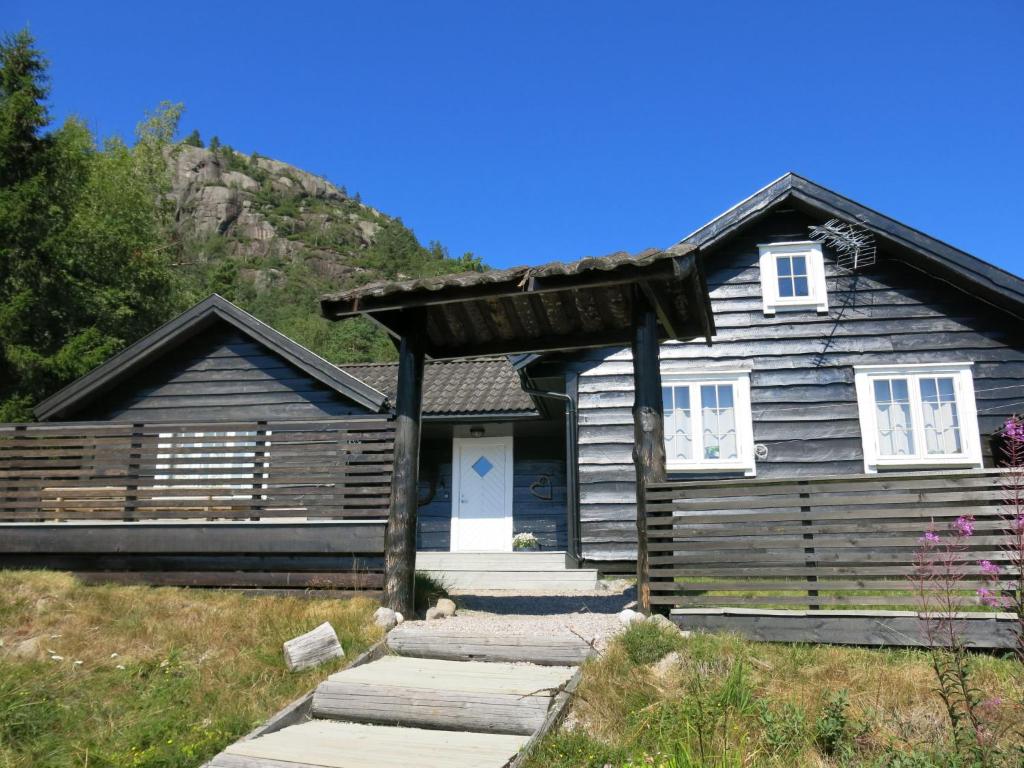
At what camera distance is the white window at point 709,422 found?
11.9 m

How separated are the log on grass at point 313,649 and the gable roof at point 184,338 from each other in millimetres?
6635

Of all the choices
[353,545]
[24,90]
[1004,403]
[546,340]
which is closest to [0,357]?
[24,90]

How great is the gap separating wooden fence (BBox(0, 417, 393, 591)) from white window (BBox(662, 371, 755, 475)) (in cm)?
543

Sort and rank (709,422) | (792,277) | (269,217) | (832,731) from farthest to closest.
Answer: (269,217) < (792,277) < (709,422) < (832,731)

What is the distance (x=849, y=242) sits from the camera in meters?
12.3

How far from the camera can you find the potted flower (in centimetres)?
1498

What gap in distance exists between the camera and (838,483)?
616 cm

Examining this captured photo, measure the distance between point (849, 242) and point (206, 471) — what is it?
1028cm

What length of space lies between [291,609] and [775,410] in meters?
8.27

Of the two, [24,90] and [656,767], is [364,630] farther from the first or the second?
[24,90]

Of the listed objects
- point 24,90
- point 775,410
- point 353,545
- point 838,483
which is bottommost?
point 353,545

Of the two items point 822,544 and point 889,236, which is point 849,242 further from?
point 822,544

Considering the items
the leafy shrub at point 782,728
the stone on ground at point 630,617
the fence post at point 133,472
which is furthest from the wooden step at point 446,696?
the fence post at point 133,472

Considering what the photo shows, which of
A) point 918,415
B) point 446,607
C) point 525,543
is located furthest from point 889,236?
point 446,607
